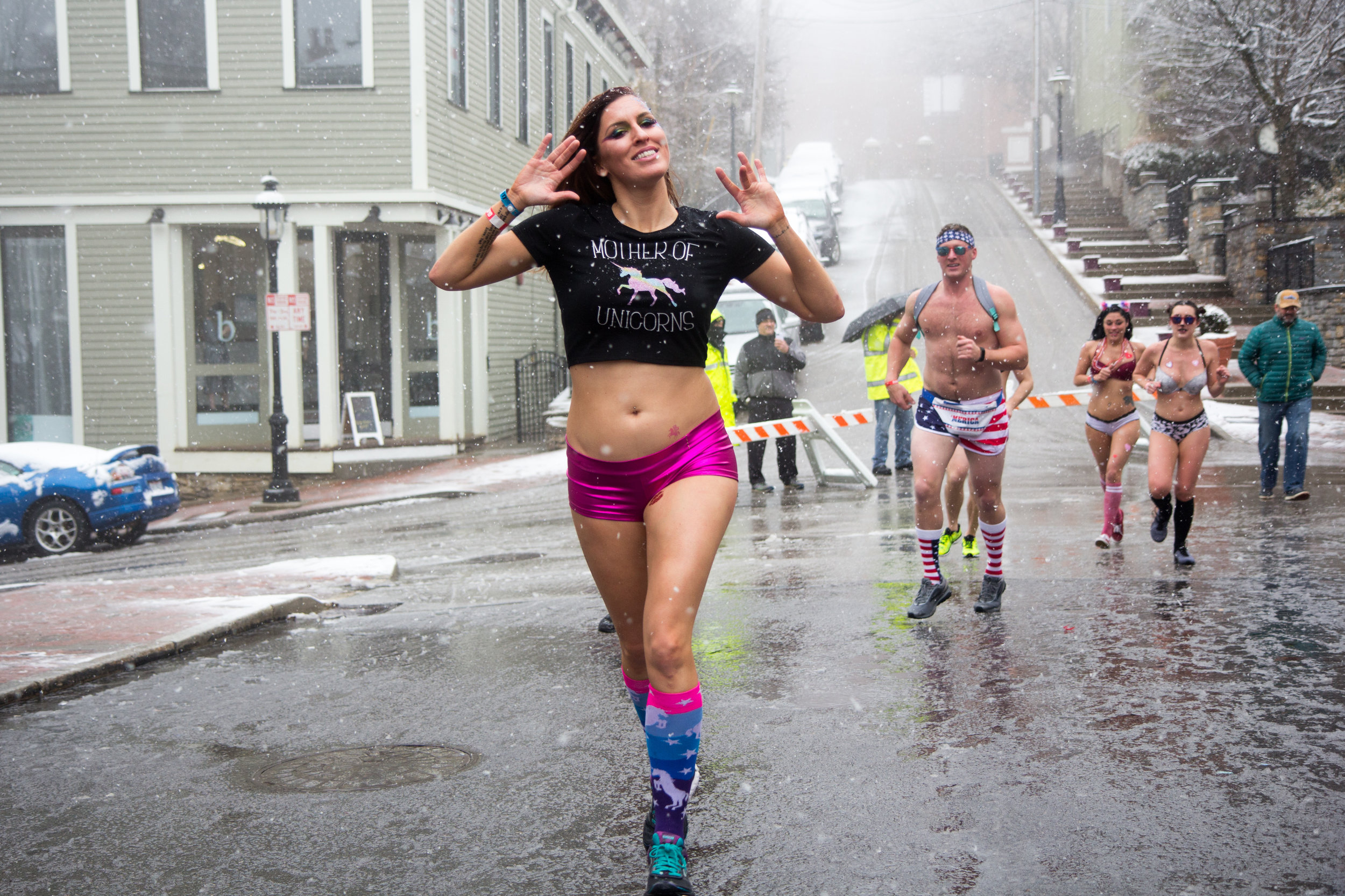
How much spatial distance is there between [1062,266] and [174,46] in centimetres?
2194

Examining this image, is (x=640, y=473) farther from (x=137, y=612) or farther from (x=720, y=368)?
(x=720, y=368)

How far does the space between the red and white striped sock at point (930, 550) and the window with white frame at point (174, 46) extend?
52.5 feet

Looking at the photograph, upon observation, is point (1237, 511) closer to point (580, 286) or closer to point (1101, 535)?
point (1101, 535)

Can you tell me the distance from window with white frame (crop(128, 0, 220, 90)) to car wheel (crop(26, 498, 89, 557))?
25.9ft

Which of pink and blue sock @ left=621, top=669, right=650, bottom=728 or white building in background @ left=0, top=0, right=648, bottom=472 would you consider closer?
pink and blue sock @ left=621, top=669, right=650, bottom=728

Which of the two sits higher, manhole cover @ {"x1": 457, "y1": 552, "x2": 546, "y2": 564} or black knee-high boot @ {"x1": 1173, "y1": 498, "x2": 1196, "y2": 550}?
black knee-high boot @ {"x1": 1173, "y1": 498, "x2": 1196, "y2": 550}

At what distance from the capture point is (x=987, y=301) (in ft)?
23.1

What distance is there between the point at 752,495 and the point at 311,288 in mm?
10785

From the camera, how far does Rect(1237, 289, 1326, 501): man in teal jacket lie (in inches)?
478

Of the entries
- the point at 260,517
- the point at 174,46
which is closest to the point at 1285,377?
the point at 260,517

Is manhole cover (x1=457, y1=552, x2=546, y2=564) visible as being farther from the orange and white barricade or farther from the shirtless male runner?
the shirtless male runner

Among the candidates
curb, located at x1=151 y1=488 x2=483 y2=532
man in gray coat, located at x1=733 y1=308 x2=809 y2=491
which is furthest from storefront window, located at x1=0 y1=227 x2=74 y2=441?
man in gray coat, located at x1=733 y1=308 x2=809 y2=491

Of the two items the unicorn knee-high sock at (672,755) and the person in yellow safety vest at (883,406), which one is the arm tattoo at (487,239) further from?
the person in yellow safety vest at (883,406)

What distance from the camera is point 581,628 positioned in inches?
287
